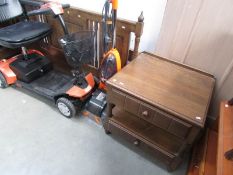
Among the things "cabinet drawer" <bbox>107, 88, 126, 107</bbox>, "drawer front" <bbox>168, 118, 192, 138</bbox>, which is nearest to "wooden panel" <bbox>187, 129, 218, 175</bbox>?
"drawer front" <bbox>168, 118, 192, 138</bbox>

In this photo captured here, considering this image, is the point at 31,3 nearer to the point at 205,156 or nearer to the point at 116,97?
the point at 116,97

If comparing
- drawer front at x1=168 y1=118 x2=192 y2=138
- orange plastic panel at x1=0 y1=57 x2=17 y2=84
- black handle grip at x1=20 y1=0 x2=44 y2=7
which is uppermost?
black handle grip at x1=20 y1=0 x2=44 y2=7

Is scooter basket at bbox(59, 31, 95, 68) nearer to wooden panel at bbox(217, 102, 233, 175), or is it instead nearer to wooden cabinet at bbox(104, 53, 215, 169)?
wooden cabinet at bbox(104, 53, 215, 169)

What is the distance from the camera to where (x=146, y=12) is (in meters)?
1.26

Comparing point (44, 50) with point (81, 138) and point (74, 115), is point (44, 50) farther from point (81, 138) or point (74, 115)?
point (81, 138)

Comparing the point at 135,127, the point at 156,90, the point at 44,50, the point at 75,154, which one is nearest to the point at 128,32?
the point at 156,90

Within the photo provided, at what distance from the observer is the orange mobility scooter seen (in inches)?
49.8

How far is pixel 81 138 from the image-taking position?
1.36 meters

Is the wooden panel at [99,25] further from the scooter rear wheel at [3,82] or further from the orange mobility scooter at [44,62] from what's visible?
the scooter rear wheel at [3,82]

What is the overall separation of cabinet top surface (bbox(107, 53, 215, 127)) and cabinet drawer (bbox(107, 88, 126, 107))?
4 cm

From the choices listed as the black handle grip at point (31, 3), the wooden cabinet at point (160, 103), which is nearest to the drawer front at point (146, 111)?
the wooden cabinet at point (160, 103)

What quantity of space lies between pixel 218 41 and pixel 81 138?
45.9 inches

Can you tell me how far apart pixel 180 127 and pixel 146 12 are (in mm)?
833

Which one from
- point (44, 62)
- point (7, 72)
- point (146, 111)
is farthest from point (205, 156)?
point (7, 72)
